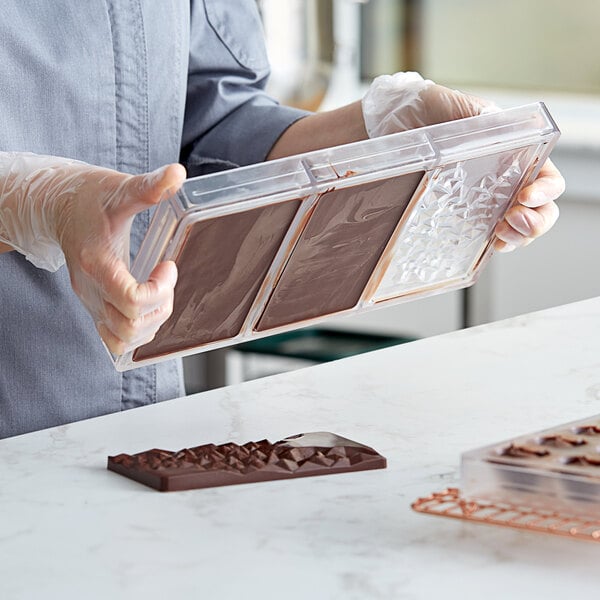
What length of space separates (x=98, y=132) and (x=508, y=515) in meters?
0.67

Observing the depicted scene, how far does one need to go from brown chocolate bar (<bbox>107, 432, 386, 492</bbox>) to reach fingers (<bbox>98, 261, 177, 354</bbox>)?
10 cm

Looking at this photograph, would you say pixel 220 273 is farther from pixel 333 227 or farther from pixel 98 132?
pixel 98 132

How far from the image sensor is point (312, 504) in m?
0.82

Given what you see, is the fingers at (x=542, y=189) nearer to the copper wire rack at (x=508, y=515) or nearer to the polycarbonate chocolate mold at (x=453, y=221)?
the polycarbonate chocolate mold at (x=453, y=221)

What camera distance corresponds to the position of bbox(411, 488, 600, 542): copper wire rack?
695 millimetres

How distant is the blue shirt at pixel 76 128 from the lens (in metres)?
1.16

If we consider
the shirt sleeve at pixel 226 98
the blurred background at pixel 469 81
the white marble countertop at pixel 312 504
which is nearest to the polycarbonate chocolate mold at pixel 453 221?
the white marble countertop at pixel 312 504

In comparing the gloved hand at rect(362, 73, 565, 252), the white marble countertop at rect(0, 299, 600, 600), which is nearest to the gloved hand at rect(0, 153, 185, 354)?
the white marble countertop at rect(0, 299, 600, 600)

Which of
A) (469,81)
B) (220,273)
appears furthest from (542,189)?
(469,81)

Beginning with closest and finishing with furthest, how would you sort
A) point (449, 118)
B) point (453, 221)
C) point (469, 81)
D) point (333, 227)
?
point (333, 227) → point (453, 221) → point (449, 118) → point (469, 81)

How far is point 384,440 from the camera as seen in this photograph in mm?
966

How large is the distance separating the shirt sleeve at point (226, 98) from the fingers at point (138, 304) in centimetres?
57

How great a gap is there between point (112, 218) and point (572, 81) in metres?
2.38

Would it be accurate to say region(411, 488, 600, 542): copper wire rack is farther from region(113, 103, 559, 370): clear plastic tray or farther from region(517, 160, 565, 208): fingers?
region(517, 160, 565, 208): fingers
